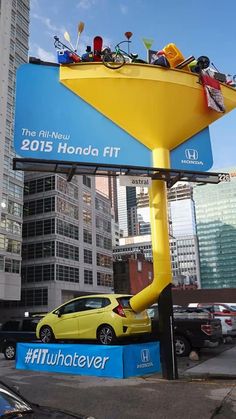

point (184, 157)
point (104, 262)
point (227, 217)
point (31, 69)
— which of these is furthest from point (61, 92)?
point (227, 217)

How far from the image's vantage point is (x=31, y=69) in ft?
36.6

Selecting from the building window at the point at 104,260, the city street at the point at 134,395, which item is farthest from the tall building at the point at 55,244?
the city street at the point at 134,395

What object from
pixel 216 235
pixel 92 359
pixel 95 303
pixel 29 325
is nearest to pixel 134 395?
pixel 92 359

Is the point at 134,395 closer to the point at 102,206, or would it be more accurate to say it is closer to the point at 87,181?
the point at 87,181

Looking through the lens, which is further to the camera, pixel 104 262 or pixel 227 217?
pixel 227 217

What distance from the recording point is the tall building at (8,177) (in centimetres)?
5753

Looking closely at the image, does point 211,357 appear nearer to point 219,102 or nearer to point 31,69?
point 219,102

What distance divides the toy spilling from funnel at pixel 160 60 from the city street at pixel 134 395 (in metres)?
7.25

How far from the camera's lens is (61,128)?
10.9 meters

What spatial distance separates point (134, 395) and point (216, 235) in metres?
142

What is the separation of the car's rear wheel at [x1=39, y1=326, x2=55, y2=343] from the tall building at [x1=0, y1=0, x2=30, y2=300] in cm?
4598

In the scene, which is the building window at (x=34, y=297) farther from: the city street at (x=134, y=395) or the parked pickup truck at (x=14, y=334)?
the city street at (x=134, y=395)

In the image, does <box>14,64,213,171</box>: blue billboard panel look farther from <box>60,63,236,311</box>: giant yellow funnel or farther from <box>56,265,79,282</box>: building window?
<box>56,265,79,282</box>: building window

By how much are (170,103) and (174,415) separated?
768 centimetres
